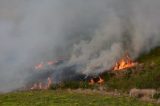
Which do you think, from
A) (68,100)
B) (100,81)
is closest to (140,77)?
(100,81)

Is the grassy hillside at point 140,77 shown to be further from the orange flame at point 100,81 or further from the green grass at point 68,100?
the green grass at point 68,100

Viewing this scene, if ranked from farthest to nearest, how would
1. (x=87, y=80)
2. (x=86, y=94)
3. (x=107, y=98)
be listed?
1. (x=87, y=80)
2. (x=86, y=94)
3. (x=107, y=98)

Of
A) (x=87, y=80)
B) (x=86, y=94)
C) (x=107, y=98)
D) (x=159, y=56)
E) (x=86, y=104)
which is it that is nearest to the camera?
(x=86, y=104)

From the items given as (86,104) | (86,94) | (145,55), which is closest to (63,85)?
(145,55)

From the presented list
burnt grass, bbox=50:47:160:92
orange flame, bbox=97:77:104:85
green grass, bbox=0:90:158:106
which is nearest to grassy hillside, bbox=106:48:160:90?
burnt grass, bbox=50:47:160:92

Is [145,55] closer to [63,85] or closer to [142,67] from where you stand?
[142,67]

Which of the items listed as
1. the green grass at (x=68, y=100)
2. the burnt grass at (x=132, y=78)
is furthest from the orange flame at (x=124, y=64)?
the green grass at (x=68, y=100)

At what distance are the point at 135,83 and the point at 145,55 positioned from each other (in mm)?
46988

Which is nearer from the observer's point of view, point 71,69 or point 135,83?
point 135,83

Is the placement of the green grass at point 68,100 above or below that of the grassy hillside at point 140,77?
below

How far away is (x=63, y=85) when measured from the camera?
469ft

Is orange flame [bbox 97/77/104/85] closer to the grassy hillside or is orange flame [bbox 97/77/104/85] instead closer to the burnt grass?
the burnt grass

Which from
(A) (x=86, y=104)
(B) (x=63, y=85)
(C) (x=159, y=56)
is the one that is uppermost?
(C) (x=159, y=56)

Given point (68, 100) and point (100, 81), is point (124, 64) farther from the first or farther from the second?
point (68, 100)
